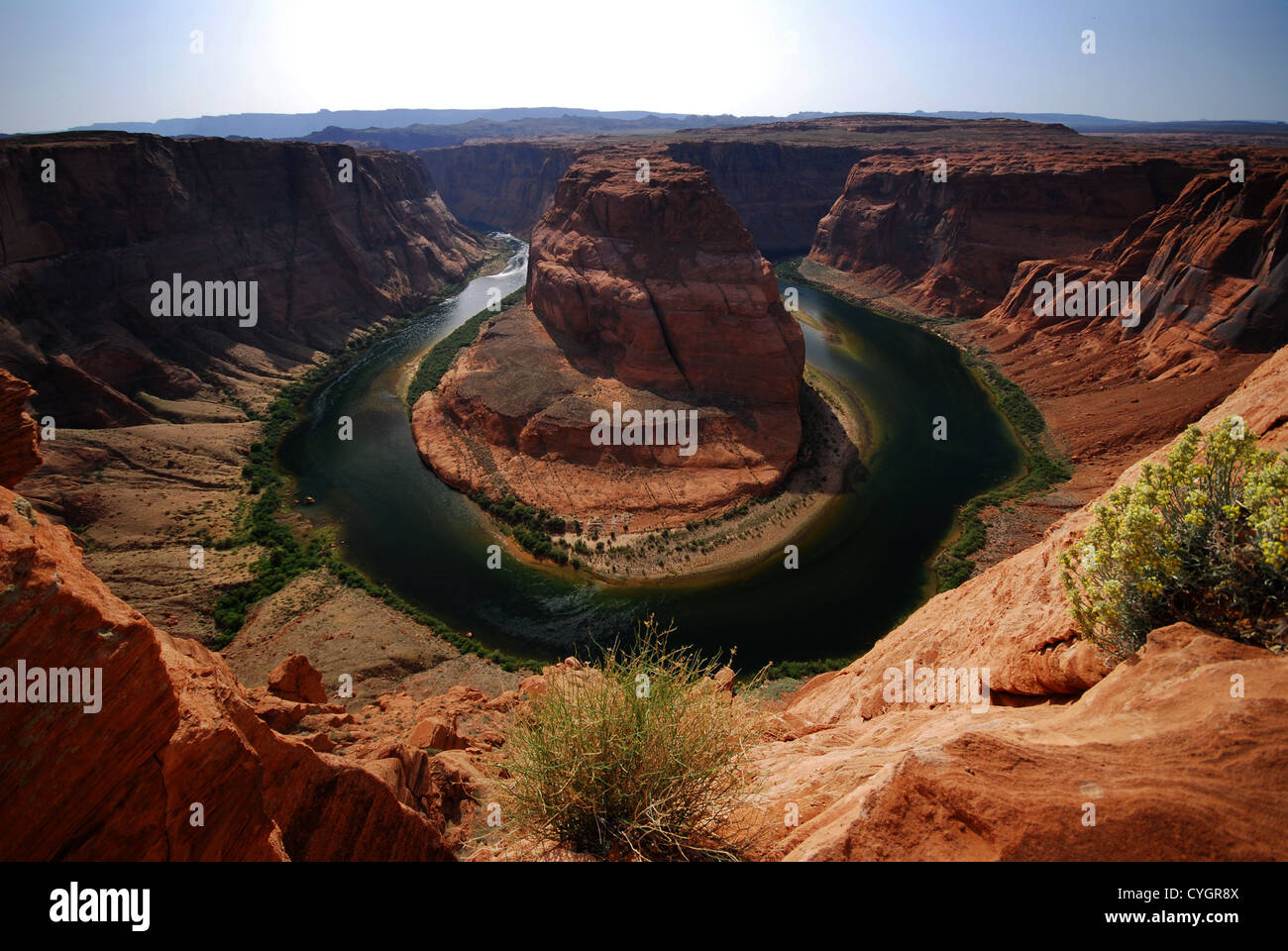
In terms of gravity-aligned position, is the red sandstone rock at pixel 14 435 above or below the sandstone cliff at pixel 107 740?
above

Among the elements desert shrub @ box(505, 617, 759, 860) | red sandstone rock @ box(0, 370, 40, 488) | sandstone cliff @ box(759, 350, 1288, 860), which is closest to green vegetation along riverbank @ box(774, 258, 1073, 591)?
sandstone cliff @ box(759, 350, 1288, 860)

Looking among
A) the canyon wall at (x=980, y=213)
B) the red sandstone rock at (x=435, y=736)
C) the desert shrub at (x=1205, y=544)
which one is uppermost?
the canyon wall at (x=980, y=213)

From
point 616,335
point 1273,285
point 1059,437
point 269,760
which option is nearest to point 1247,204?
point 1273,285

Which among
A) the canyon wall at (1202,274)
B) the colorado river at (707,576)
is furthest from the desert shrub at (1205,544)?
the canyon wall at (1202,274)

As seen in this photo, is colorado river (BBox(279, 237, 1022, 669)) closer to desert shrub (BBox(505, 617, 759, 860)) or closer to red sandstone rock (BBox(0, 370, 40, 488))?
red sandstone rock (BBox(0, 370, 40, 488))

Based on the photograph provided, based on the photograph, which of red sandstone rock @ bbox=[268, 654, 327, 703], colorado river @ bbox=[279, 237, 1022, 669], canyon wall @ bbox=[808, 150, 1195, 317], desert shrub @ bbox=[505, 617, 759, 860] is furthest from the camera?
canyon wall @ bbox=[808, 150, 1195, 317]

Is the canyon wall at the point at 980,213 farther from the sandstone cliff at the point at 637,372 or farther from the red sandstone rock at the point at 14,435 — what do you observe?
the red sandstone rock at the point at 14,435

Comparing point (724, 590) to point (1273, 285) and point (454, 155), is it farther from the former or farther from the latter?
point (454, 155)
